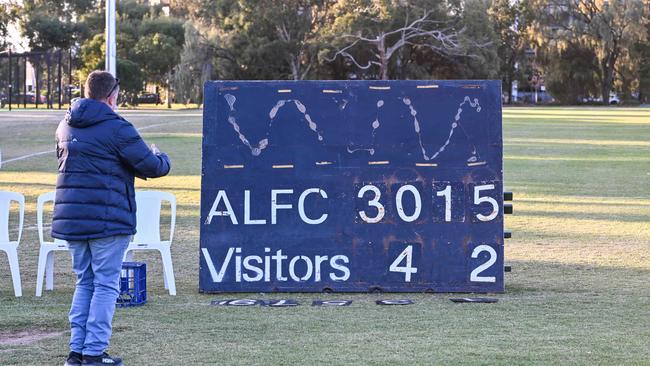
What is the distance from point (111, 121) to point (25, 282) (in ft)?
14.3

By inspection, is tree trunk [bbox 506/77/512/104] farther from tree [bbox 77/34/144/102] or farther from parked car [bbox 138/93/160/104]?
tree [bbox 77/34/144/102]

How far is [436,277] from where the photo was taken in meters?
9.88

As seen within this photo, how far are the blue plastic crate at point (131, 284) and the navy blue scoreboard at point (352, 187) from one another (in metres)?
0.80

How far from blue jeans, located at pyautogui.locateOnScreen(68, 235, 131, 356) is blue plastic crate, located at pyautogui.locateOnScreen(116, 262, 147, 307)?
2.33 metres

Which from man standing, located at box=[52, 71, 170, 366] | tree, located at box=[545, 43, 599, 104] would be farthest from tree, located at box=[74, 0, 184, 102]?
man standing, located at box=[52, 71, 170, 366]

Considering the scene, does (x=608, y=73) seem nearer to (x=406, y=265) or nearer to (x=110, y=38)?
(x=110, y=38)

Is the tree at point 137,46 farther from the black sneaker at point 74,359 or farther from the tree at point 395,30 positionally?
the black sneaker at point 74,359

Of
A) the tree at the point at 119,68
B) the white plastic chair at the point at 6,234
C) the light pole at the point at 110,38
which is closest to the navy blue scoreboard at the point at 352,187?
the white plastic chair at the point at 6,234

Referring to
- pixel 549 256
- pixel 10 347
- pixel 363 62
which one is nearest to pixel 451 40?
pixel 363 62

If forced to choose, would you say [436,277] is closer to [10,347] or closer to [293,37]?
[10,347]

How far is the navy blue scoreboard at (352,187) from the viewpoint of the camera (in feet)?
32.4

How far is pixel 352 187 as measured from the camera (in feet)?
32.7

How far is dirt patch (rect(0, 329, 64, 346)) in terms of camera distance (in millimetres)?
7672

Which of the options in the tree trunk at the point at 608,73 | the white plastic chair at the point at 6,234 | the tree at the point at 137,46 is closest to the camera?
the white plastic chair at the point at 6,234
